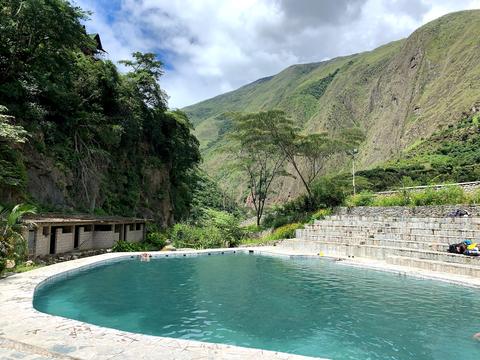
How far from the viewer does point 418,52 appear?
98.2 metres

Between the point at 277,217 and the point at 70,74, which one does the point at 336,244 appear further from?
Answer: the point at 70,74

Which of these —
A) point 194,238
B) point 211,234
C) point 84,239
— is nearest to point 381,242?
point 211,234

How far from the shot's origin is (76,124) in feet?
76.7

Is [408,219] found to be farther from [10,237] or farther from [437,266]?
[10,237]

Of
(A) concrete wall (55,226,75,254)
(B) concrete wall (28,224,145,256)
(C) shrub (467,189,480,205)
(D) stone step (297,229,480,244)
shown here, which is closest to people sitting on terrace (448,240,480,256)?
(D) stone step (297,229,480,244)

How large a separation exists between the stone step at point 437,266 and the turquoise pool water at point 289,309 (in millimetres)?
1388

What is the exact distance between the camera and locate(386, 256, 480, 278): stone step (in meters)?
12.3

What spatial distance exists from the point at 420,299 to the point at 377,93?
10924 centimetres

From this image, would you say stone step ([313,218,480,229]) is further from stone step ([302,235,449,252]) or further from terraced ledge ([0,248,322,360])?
terraced ledge ([0,248,322,360])

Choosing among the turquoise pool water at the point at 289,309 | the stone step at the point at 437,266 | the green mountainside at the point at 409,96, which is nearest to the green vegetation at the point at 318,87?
the green mountainside at the point at 409,96

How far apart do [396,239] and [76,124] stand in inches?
807

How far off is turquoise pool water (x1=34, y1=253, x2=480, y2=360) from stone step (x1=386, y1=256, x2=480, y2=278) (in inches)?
54.6

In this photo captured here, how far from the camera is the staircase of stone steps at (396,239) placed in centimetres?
1384

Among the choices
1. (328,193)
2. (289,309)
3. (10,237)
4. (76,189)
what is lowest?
(289,309)
